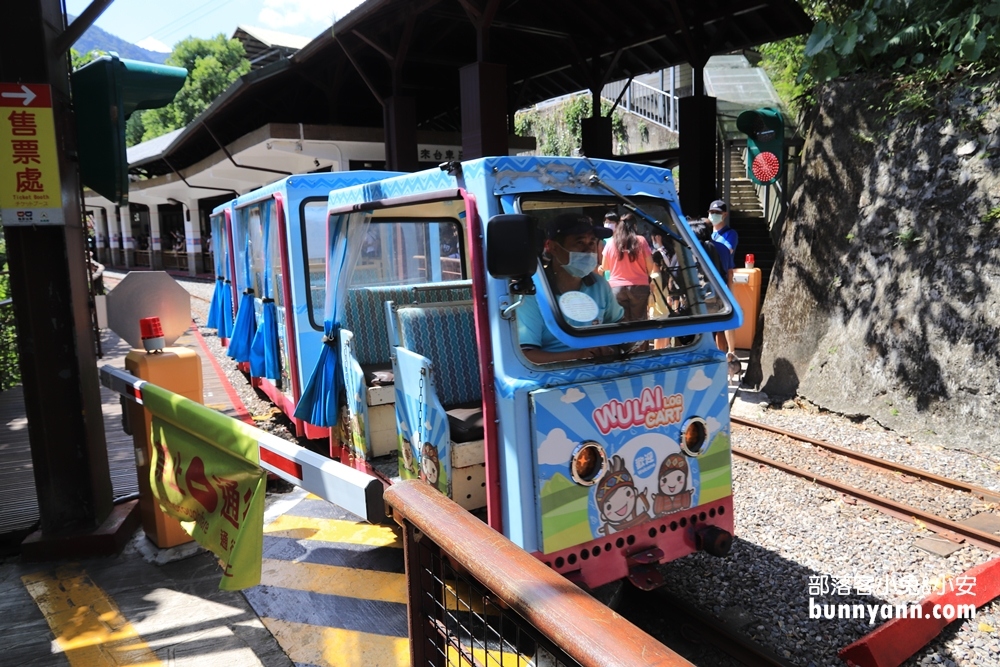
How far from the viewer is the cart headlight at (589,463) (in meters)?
3.18

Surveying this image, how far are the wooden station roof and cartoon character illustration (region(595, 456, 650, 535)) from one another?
725 cm

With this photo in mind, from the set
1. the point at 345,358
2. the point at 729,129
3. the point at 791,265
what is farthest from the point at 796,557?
the point at 729,129

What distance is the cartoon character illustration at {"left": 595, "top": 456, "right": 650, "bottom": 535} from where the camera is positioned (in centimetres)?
327

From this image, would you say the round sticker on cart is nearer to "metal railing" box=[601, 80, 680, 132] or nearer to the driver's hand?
the driver's hand

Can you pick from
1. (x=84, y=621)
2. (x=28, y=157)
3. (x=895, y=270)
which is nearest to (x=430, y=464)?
(x=84, y=621)

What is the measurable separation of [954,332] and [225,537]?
6419 millimetres

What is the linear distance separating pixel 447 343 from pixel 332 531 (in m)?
1.47

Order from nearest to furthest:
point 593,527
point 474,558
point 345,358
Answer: point 474,558 → point 593,527 → point 345,358

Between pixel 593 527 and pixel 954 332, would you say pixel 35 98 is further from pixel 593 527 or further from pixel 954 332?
pixel 954 332

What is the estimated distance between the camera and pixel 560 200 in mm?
3418

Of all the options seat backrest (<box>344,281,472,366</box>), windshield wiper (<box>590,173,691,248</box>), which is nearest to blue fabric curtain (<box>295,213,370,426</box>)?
seat backrest (<box>344,281,472,366</box>)

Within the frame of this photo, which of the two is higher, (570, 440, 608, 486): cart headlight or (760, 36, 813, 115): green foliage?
(760, 36, 813, 115): green foliage

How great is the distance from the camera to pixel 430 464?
3.69 m

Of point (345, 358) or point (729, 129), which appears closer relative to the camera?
point (345, 358)
